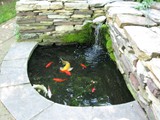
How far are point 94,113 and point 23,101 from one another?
0.84 meters

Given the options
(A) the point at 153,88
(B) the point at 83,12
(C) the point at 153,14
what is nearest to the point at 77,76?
(B) the point at 83,12

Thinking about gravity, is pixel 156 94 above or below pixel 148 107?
above

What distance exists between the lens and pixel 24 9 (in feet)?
13.3

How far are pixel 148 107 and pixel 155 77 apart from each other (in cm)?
47

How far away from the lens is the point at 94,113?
2.60 m

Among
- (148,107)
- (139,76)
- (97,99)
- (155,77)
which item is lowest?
(97,99)

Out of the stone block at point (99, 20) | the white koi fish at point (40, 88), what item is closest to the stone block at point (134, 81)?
the white koi fish at point (40, 88)

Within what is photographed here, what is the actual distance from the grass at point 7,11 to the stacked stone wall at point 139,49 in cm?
235

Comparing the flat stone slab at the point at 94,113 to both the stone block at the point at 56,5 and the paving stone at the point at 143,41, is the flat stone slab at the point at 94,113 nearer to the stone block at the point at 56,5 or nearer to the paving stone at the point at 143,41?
the paving stone at the point at 143,41

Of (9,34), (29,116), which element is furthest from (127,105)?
(9,34)

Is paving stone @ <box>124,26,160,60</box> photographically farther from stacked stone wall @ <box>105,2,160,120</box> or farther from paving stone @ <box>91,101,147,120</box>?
paving stone @ <box>91,101,147,120</box>

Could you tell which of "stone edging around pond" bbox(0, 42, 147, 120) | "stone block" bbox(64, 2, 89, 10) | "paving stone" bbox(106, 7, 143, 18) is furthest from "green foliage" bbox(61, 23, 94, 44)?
"stone edging around pond" bbox(0, 42, 147, 120)

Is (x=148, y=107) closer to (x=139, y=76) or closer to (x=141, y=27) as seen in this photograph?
(x=139, y=76)

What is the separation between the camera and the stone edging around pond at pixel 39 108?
8.43 ft
